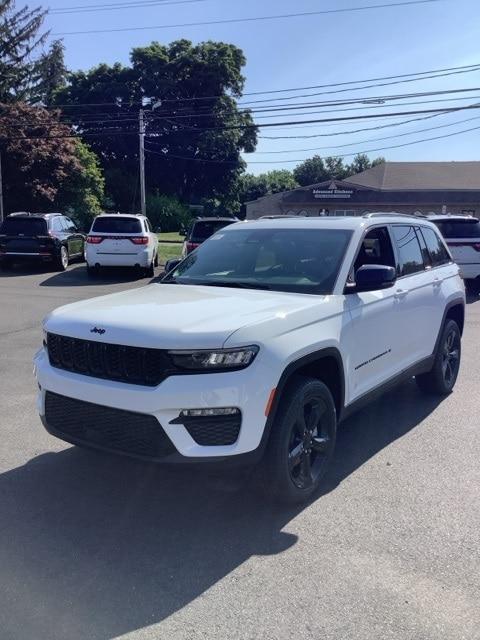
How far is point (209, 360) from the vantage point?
3.41m

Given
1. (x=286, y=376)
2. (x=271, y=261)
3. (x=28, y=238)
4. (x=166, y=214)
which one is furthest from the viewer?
(x=166, y=214)

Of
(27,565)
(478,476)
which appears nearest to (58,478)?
(27,565)

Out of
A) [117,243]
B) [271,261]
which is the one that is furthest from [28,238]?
[271,261]

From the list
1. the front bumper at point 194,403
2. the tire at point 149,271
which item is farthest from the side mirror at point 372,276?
the tire at point 149,271

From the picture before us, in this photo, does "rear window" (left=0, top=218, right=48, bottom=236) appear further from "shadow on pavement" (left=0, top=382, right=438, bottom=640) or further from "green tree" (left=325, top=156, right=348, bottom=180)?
"green tree" (left=325, top=156, right=348, bottom=180)

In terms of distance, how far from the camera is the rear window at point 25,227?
17500 millimetres

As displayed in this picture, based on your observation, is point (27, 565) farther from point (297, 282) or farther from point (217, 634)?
point (297, 282)

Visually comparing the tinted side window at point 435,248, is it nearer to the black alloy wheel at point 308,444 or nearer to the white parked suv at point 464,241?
the black alloy wheel at point 308,444

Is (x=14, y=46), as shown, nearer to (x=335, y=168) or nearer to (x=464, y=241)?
(x=464, y=241)

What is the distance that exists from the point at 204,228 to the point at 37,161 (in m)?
15.0

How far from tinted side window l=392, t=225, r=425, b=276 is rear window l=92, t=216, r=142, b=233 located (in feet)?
39.6

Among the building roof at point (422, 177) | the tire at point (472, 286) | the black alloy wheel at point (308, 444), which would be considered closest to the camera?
the black alloy wheel at point (308, 444)

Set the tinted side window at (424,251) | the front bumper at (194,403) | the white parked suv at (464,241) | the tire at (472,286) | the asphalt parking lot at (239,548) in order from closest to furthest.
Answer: the asphalt parking lot at (239,548)
the front bumper at (194,403)
the tinted side window at (424,251)
the white parked suv at (464,241)
the tire at (472,286)

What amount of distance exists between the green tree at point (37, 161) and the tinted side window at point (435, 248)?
78.7 feet
